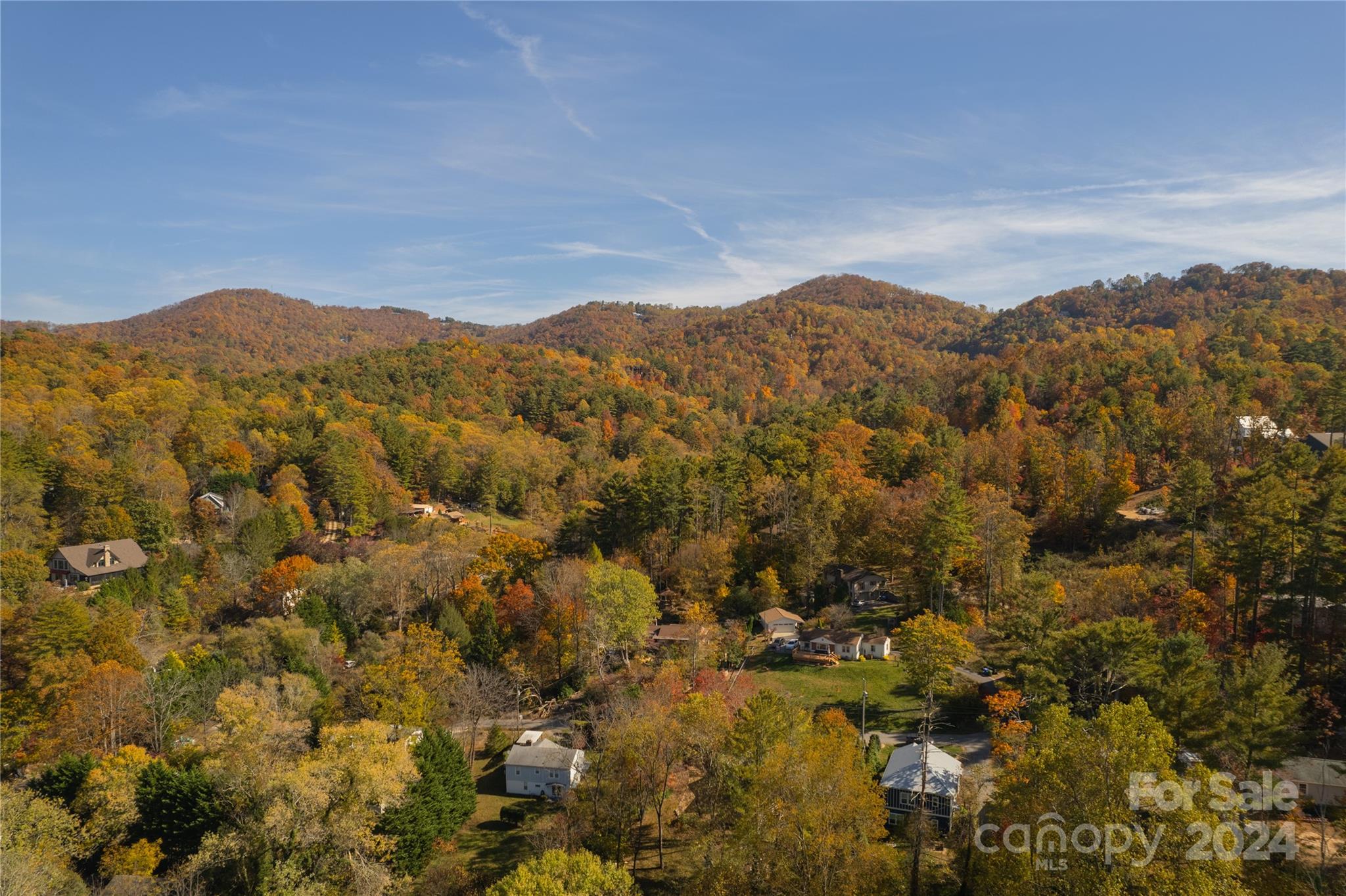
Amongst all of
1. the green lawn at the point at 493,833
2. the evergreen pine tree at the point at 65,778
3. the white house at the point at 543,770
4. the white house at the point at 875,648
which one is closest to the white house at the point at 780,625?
the white house at the point at 875,648

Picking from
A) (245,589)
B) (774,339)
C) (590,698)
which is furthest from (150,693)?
(774,339)

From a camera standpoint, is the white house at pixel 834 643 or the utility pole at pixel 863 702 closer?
the utility pole at pixel 863 702

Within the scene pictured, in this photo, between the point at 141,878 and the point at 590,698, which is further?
the point at 590,698

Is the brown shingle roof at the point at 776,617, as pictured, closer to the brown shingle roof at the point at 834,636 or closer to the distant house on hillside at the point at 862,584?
the brown shingle roof at the point at 834,636

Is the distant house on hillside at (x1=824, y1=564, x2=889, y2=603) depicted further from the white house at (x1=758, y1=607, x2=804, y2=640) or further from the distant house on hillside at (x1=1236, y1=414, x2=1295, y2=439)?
the distant house on hillside at (x1=1236, y1=414, x2=1295, y2=439)

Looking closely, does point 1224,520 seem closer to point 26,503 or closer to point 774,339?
point 26,503

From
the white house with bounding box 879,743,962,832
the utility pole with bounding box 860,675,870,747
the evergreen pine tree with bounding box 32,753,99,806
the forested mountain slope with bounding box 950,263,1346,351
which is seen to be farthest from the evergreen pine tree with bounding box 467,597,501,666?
the forested mountain slope with bounding box 950,263,1346,351
